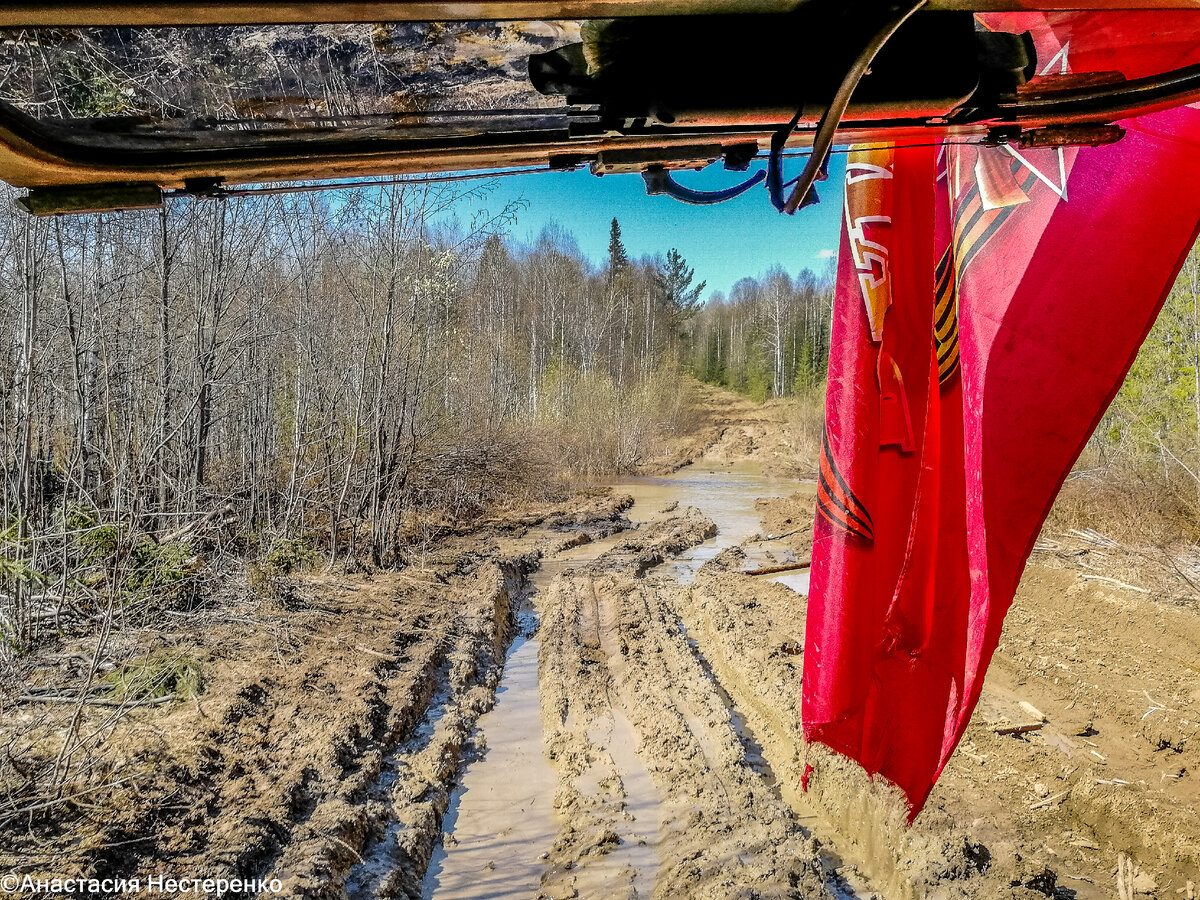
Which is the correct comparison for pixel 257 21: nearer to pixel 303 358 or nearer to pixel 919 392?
pixel 919 392

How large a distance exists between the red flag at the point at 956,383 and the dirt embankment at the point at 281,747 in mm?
2787

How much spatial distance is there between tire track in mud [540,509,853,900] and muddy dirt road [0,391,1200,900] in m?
0.02

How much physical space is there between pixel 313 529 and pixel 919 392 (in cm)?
866

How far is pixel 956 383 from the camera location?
3639 millimetres

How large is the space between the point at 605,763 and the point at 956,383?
3.78 meters

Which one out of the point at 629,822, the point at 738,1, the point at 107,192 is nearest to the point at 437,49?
the point at 738,1

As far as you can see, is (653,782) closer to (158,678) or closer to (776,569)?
(158,678)

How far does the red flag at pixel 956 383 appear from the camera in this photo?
2.86 meters

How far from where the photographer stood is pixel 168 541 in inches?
273

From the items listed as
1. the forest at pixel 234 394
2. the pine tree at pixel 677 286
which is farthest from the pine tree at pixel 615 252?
the forest at pixel 234 394

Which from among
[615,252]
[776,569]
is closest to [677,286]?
[615,252]

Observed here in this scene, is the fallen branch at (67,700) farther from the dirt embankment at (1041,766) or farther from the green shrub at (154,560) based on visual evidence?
the dirt embankment at (1041,766)

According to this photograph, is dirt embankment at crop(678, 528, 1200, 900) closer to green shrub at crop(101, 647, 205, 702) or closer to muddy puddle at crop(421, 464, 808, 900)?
muddy puddle at crop(421, 464, 808, 900)

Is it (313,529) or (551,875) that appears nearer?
(551,875)
